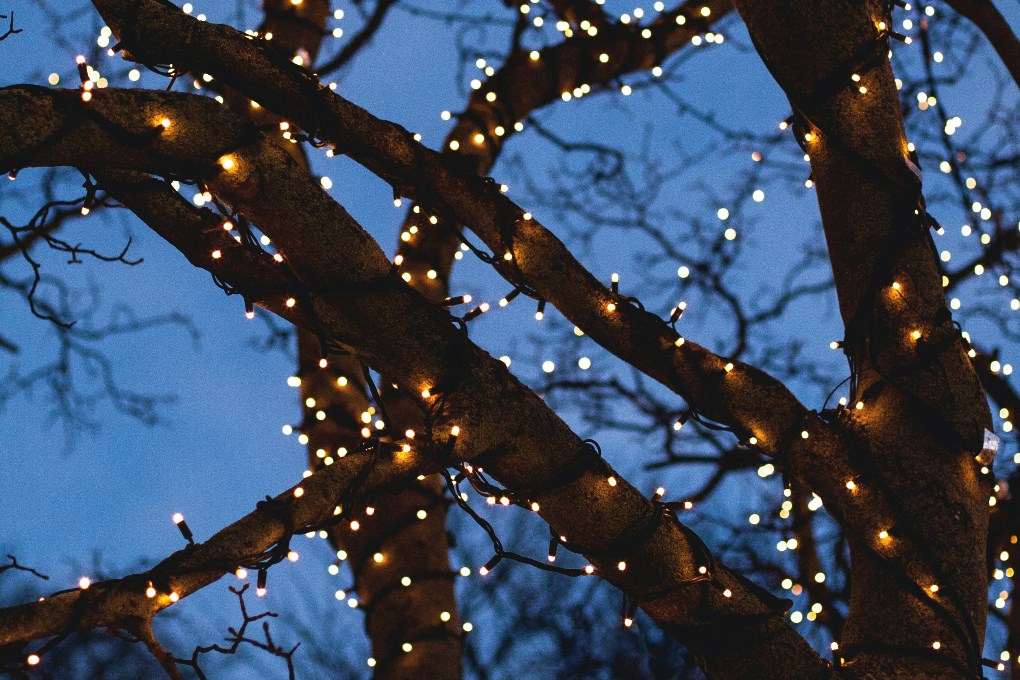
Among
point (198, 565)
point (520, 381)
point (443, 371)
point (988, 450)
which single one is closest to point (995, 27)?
point (988, 450)

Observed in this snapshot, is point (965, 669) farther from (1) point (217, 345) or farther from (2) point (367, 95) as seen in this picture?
(1) point (217, 345)

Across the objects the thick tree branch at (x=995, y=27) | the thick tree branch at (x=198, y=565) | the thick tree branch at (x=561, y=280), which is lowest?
the thick tree branch at (x=198, y=565)

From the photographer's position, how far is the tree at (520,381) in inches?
83.4

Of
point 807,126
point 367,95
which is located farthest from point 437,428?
point 367,95

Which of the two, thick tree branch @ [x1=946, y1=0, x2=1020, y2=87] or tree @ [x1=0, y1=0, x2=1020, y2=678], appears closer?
tree @ [x1=0, y1=0, x2=1020, y2=678]

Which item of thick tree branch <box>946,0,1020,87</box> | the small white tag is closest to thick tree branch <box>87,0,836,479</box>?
the small white tag

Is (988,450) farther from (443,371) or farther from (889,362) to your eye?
(443,371)

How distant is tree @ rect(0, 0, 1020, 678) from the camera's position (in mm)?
2119

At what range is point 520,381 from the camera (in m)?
2.46

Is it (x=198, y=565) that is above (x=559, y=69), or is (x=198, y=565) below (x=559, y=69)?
below

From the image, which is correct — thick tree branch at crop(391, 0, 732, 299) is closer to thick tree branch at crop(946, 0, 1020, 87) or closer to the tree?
the tree

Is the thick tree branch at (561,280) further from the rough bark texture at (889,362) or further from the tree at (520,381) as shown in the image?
the rough bark texture at (889,362)

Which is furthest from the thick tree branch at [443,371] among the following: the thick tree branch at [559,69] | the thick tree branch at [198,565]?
the thick tree branch at [559,69]

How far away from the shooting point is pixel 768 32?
3.12 metres
